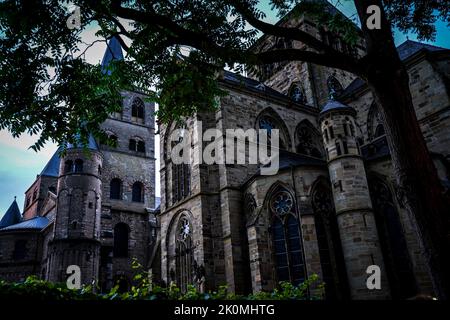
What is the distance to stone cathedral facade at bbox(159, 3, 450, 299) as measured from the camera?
1303cm

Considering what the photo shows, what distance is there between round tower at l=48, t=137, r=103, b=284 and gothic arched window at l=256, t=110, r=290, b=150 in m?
13.5

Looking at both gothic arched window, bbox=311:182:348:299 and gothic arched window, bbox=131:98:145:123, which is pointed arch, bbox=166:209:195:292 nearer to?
gothic arched window, bbox=311:182:348:299

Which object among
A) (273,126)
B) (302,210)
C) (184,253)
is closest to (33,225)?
(184,253)

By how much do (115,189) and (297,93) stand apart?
1853 cm

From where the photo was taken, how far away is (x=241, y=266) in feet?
48.6

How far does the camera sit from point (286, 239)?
1412 cm

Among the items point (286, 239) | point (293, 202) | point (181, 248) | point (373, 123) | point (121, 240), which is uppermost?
point (373, 123)

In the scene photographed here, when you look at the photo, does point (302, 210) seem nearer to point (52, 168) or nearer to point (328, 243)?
point (328, 243)

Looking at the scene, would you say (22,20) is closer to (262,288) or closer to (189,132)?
(262,288)

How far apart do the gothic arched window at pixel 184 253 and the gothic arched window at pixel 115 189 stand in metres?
16.3

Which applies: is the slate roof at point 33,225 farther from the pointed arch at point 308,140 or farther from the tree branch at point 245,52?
the tree branch at point 245,52

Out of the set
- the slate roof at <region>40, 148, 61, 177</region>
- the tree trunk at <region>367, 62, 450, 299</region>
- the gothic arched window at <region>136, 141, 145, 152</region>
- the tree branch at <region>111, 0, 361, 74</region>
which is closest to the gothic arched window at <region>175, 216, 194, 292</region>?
the tree branch at <region>111, 0, 361, 74</region>

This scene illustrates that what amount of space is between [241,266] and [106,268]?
1699 centimetres

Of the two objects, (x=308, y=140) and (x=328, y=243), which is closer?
(x=328, y=243)
